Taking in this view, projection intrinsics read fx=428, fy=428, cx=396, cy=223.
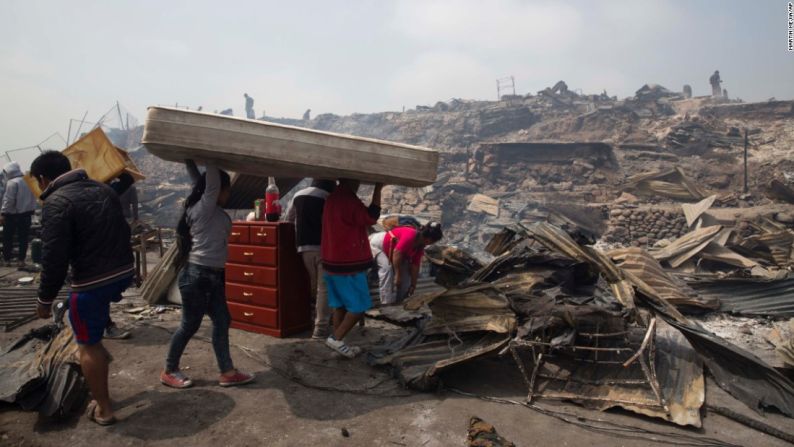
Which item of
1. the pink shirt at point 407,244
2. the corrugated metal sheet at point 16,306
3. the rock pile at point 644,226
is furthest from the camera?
the rock pile at point 644,226

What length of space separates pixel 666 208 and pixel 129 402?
16831mm

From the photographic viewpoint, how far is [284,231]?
437 cm

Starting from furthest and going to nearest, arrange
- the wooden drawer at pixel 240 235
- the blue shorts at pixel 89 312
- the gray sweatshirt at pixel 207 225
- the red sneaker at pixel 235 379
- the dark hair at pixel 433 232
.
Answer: the dark hair at pixel 433 232
the wooden drawer at pixel 240 235
the red sneaker at pixel 235 379
the gray sweatshirt at pixel 207 225
the blue shorts at pixel 89 312

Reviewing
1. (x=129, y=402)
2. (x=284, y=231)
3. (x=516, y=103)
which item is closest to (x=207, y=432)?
(x=129, y=402)

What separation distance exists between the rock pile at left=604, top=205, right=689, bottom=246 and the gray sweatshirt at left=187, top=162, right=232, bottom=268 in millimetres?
14526

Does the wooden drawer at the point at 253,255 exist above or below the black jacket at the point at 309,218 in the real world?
below

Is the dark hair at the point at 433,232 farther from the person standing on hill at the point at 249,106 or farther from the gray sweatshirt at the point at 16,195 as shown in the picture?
the person standing on hill at the point at 249,106

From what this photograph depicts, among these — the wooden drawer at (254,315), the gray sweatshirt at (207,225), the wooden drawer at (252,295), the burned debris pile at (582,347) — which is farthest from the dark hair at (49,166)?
the burned debris pile at (582,347)

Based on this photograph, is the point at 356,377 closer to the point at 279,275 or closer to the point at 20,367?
the point at 279,275

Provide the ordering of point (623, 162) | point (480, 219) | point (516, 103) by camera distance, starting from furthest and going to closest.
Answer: point (516, 103), point (623, 162), point (480, 219)

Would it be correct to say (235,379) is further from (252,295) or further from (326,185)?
(326,185)

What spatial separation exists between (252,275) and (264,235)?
0.45 meters

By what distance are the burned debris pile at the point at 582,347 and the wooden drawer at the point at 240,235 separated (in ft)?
5.95

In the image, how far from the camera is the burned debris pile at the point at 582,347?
9.66ft
